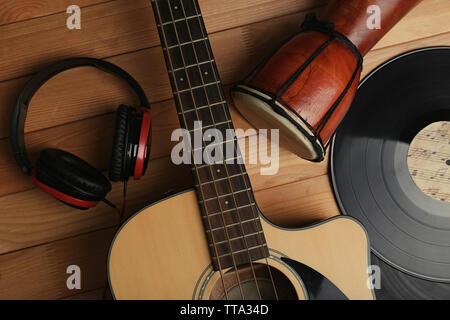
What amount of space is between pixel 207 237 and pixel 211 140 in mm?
245

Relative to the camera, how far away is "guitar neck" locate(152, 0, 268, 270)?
2.88 ft

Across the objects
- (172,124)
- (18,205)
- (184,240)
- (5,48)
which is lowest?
(184,240)

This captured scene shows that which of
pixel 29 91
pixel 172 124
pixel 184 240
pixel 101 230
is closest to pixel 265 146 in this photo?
pixel 172 124

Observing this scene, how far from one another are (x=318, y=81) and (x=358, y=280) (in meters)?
0.51

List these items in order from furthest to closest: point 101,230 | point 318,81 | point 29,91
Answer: point 101,230 → point 29,91 → point 318,81

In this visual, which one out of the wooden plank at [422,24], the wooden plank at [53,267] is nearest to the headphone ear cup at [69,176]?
the wooden plank at [53,267]

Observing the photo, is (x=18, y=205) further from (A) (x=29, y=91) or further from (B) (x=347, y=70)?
(B) (x=347, y=70)

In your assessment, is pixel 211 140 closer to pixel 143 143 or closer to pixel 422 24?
pixel 143 143

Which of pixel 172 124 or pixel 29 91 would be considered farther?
pixel 172 124

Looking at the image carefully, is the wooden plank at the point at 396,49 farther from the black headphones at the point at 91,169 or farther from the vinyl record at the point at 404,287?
the black headphones at the point at 91,169

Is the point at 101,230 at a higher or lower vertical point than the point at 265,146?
lower

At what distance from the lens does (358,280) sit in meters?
0.89

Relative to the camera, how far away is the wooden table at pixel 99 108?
3.42 ft

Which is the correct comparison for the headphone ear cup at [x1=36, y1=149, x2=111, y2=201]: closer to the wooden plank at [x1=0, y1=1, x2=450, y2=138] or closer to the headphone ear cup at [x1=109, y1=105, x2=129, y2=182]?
the headphone ear cup at [x1=109, y1=105, x2=129, y2=182]
